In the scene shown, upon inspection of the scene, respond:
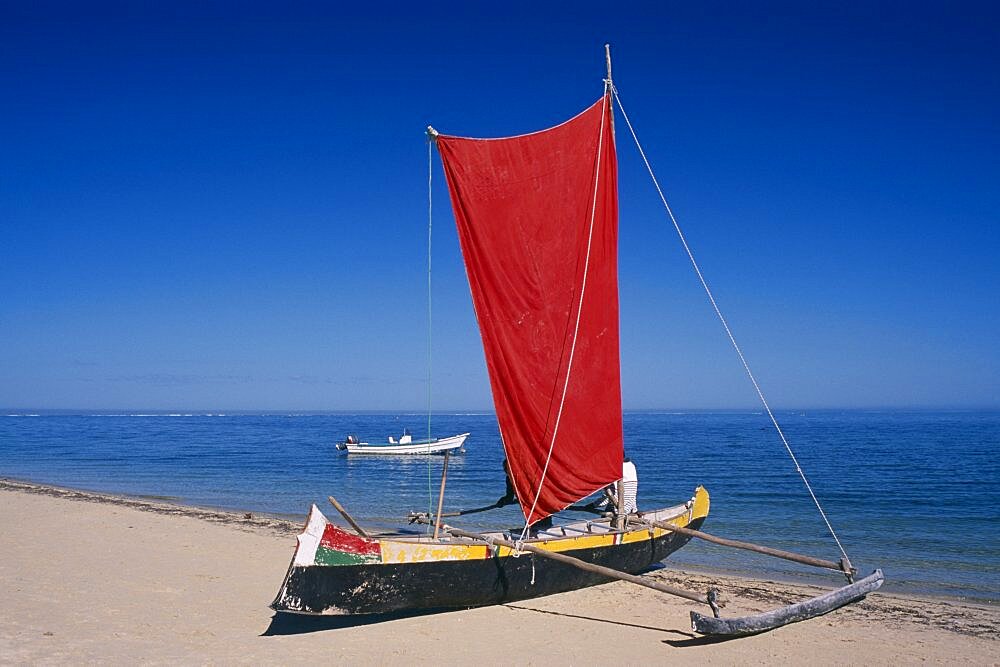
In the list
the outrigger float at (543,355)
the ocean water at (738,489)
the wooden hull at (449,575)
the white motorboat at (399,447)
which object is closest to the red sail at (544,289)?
the outrigger float at (543,355)

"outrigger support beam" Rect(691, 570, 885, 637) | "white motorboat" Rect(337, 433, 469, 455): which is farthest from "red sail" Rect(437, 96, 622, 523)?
"white motorboat" Rect(337, 433, 469, 455)

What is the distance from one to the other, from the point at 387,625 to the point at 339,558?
1.43 meters

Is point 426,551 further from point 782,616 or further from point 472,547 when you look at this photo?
point 782,616

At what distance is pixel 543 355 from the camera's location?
379 inches

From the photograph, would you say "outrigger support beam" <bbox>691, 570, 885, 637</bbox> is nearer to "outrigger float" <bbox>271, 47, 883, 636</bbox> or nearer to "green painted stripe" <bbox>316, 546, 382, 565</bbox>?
"outrigger float" <bbox>271, 47, 883, 636</bbox>

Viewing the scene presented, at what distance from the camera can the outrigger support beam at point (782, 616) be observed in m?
7.96

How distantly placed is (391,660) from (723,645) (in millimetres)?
3816

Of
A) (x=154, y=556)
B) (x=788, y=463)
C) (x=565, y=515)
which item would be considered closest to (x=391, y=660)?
(x=154, y=556)

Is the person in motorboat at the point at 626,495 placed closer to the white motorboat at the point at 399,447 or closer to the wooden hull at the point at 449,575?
the wooden hull at the point at 449,575

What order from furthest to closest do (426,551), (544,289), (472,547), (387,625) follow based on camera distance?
(544,289)
(472,547)
(387,625)
(426,551)

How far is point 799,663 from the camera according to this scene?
7832mm

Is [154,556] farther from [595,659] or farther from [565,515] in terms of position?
[565,515]

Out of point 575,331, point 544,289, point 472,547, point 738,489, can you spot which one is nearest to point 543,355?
point 575,331

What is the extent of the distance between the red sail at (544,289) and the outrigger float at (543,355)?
16 millimetres
